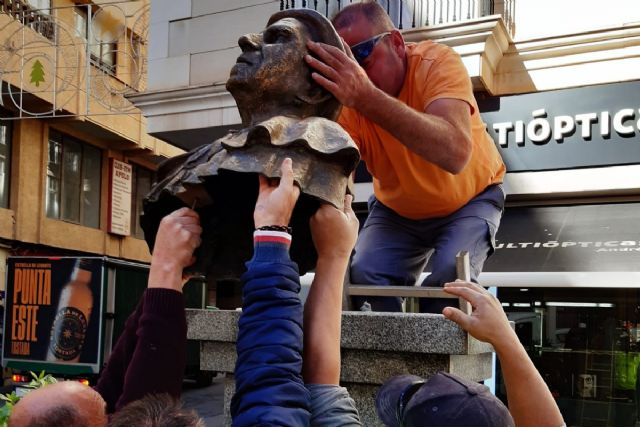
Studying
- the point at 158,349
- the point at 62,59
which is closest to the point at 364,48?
the point at 158,349

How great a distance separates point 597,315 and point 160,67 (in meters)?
6.82

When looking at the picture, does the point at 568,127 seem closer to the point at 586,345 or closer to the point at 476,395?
the point at 586,345

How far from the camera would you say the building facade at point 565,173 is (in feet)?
28.1

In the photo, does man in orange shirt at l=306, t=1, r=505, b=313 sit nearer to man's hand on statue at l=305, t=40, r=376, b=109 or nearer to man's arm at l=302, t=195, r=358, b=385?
man's hand on statue at l=305, t=40, r=376, b=109

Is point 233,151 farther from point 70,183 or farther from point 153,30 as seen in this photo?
point 70,183

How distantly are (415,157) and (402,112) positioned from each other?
0.54 m

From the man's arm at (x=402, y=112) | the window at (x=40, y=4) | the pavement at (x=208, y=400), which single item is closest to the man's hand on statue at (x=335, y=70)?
the man's arm at (x=402, y=112)

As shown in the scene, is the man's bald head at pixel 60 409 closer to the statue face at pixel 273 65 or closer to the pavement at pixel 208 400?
the statue face at pixel 273 65

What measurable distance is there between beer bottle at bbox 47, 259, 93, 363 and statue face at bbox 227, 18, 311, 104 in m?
10.5

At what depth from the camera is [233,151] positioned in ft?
5.51

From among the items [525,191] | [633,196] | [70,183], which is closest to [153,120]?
[525,191]

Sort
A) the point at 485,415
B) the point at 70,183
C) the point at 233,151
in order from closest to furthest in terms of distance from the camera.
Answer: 1. the point at 485,415
2. the point at 233,151
3. the point at 70,183

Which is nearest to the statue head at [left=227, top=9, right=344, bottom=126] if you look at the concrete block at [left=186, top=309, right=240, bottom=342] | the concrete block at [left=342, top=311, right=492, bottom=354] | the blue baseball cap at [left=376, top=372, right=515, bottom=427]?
the blue baseball cap at [left=376, top=372, right=515, bottom=427]

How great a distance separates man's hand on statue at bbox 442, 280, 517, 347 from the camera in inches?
68.7
